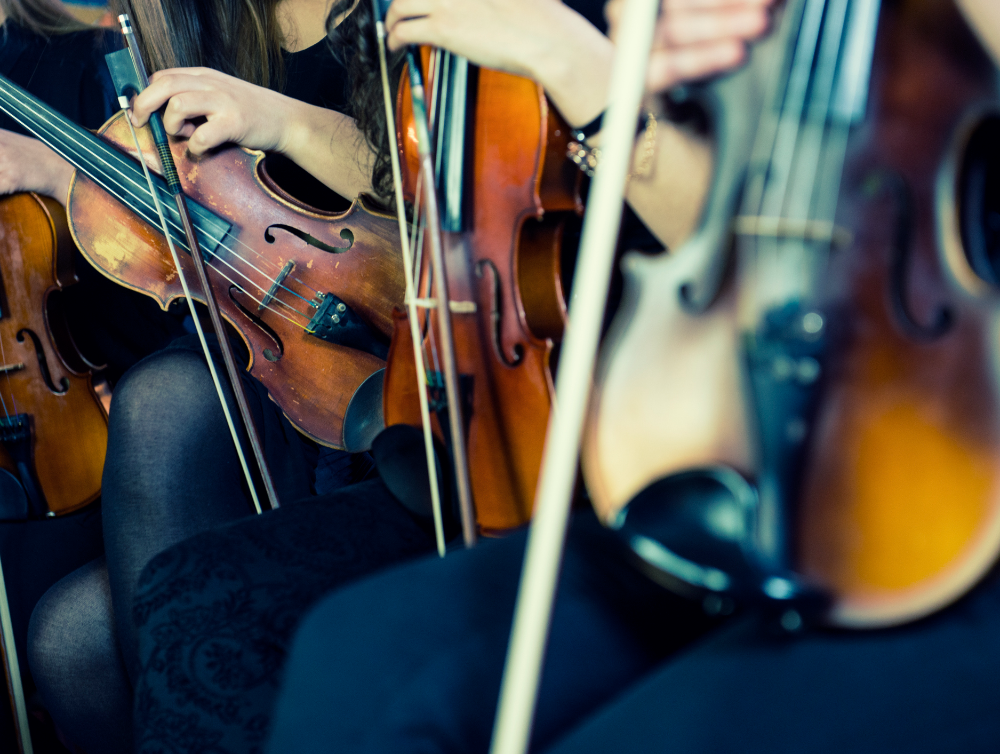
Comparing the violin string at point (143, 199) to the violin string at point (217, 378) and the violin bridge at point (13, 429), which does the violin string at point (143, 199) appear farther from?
the violin bridge at point (13, 429)

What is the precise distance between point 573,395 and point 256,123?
28.3 inches

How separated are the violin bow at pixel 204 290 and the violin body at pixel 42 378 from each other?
0.17m

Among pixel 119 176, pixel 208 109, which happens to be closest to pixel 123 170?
pixel 119 176

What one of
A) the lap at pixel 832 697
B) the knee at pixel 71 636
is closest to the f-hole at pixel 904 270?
the lap at pixel 832 697

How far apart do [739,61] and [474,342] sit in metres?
0.28

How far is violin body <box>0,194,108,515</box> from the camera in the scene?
898 millimetres

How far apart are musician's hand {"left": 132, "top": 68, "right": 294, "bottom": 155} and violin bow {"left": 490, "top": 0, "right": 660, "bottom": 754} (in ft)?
2.19

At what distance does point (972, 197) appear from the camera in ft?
1.14

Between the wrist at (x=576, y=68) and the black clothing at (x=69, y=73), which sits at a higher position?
the black clothing at (x=69, y=73)

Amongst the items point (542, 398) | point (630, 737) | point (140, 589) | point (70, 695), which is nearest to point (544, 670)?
point (630, 737)

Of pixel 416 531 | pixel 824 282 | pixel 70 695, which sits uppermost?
pixel 824 282

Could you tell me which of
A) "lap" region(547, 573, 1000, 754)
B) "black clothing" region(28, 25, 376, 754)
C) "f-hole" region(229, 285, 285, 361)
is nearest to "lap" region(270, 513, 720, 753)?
"lap" region(547, 573, 1000, 754)

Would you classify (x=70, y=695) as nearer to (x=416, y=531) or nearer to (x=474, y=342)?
(x=416, y=531)

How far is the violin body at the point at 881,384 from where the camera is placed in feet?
1.04
